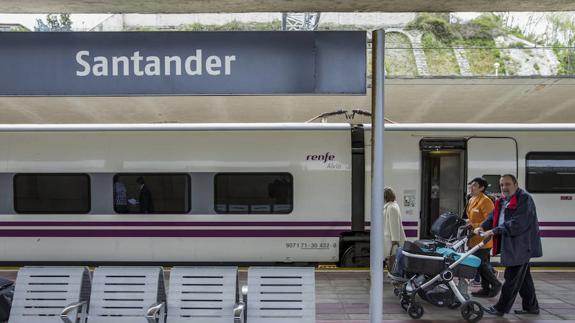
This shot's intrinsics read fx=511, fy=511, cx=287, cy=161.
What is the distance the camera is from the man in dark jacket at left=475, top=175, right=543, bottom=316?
247 inches

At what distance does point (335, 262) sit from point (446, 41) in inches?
831

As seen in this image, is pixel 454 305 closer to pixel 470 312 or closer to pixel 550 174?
pixel 470 312

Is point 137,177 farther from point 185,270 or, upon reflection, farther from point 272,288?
point 272,288

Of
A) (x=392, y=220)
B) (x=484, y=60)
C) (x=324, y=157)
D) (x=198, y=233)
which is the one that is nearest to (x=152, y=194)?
(x=198, y=233)

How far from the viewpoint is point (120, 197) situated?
8.96m

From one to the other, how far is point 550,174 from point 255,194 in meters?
5.20

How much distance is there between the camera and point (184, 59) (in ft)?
15.3

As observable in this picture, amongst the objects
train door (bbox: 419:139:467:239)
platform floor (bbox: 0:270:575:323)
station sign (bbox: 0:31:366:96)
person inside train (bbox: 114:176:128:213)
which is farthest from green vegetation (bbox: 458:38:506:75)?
station sign (bbox: 0:31:366:96)

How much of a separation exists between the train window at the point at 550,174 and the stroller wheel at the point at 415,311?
3908 millimetres

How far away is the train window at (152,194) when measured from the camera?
893 cm

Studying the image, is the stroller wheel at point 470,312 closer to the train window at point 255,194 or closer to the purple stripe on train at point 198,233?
the purple stripe on train at point 198,233

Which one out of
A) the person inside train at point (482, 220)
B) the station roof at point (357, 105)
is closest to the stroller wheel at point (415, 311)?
the person inside train at point (482, 220)

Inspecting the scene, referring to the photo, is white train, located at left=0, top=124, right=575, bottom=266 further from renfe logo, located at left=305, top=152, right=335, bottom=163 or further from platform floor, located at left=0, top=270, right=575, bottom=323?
platform floor, located at left=0, top=270, right=575, bottom=323

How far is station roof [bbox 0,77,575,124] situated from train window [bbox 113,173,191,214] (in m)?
6.26
